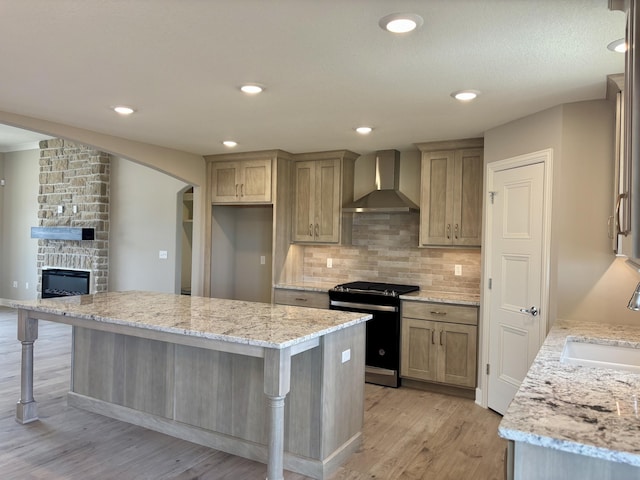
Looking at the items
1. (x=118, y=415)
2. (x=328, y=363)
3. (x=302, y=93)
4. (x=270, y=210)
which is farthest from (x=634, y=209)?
(x=270, y=210)

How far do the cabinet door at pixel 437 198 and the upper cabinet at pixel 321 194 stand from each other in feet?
3.17

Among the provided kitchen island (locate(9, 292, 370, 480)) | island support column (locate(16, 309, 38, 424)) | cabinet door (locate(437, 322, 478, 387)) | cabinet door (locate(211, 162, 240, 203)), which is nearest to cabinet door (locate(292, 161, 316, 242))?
cabinet door (locate(211, 162, 240, 203))

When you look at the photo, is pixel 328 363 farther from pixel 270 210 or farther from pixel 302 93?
pixel 270 210

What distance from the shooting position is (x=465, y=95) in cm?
306

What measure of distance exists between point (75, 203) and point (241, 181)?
12.0 feet

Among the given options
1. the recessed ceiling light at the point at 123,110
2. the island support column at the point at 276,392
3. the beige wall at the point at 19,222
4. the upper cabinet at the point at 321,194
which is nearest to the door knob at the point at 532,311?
the island support column at the point at 276,392

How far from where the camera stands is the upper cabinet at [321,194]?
5238 mm

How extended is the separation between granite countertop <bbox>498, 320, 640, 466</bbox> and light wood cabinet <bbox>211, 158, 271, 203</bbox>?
3803 mm

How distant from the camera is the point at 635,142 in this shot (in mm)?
1396

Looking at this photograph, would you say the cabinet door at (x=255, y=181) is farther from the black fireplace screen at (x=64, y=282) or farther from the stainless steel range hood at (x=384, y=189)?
the black fireplace screen at (x=64, y=282)

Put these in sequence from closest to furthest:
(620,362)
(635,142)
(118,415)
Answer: (635,142)
(620,362)
(118,415)

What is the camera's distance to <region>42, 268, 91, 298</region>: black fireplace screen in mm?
7391

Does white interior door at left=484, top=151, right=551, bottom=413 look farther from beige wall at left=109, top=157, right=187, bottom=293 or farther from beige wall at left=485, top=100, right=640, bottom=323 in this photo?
beige wall at left=109, top=157, right=187, bottom=293

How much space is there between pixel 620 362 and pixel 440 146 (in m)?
2.61
